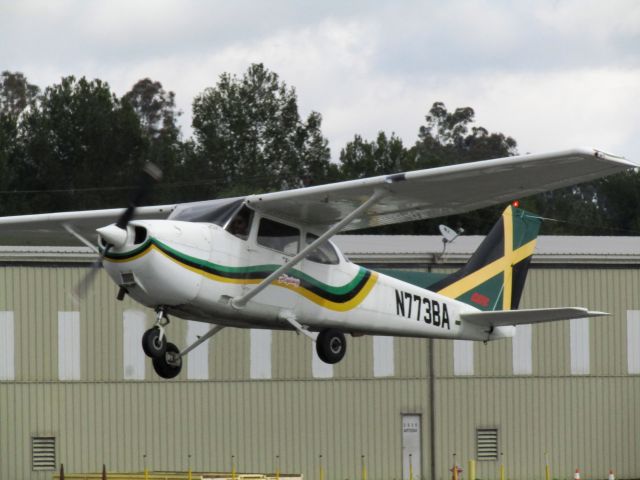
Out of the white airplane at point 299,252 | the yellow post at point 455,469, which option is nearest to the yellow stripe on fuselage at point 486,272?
the white airplane at point 299,252

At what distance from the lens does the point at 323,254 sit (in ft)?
62.3

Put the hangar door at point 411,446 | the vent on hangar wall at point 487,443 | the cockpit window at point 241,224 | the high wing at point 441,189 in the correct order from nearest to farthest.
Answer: the high wing at point 441,189 → the cockpit window at point 241,224 → the hangar door at point 411,446 → the vent on hangar wall at point 487,443

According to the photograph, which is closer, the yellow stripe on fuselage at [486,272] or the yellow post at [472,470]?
the yellow stripe on fuselage at [486,272]

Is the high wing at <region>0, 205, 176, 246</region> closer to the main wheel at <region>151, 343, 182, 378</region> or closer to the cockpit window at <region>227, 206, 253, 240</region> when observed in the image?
the cockpit window at <region>227, 206, 253, 240</region>

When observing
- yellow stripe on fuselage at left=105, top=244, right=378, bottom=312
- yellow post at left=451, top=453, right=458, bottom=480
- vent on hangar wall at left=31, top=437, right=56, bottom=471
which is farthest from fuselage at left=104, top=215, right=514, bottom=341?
vent on hangar wall at left=31, top=437, right=56, bottom=471

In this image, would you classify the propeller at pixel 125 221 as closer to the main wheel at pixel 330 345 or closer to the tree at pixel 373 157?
the main wheel at pixel 330 345

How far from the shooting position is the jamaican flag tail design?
22.7 m

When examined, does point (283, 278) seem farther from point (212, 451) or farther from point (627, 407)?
point (627, 407)

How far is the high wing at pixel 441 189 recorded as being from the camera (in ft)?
53.7

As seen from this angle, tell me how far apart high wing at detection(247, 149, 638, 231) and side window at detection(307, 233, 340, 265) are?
→ 0.25 metres

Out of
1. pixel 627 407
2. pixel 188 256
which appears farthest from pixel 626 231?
pixel 188 256

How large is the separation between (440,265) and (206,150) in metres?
43.7

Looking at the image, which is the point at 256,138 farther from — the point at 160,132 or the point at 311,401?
the point at 311,401

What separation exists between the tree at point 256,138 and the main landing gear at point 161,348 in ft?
170
